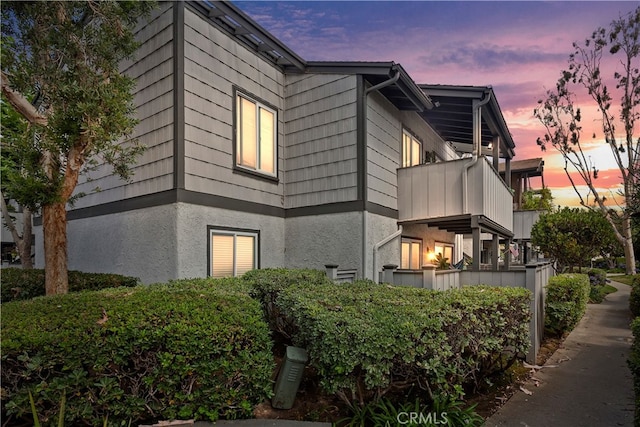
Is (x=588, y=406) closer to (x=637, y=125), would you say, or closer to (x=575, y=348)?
(x=575, y=348)

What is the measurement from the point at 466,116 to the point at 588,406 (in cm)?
1058

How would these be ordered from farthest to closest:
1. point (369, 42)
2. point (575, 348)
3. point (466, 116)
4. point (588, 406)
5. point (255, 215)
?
point (466, 116), point (369, 42), point (255, 215), point (575, 348), point (588, 406)

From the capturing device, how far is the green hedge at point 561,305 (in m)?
8.28

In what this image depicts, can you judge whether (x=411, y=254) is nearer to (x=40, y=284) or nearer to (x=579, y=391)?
(x=579, y=391)

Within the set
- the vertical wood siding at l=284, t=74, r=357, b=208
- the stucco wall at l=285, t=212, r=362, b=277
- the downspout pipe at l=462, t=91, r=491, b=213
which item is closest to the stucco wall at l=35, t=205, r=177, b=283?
the stucco wall at l=285, t=212, r=362, b=277

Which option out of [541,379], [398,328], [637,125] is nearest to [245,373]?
[398,328]

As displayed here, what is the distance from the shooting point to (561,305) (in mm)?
8320

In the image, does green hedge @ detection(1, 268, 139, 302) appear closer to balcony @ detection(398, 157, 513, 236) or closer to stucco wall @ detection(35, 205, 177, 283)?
stucco wall @ detection(35, 205, 177, 283)

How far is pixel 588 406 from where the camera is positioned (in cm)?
486

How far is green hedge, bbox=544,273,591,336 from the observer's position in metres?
8.28

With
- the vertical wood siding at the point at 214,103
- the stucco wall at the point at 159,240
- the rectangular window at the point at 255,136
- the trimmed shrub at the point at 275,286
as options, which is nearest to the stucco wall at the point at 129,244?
the stucco wall at the point at 159,240

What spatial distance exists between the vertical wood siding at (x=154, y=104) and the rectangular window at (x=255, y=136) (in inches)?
62.9

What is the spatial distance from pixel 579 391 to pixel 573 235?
12.3 m

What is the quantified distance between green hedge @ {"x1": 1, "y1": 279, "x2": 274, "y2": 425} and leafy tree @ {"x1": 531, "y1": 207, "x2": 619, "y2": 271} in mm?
15462
